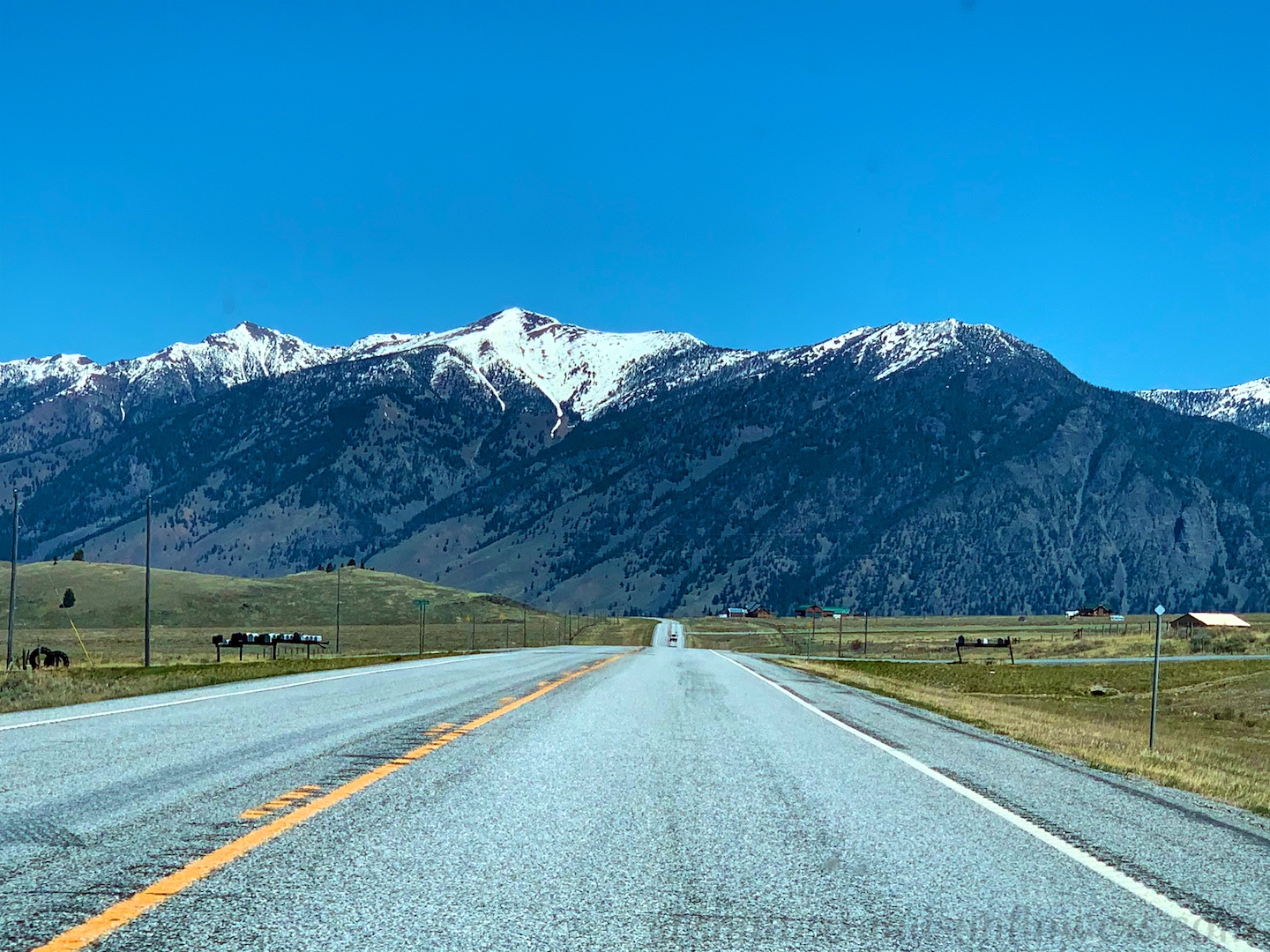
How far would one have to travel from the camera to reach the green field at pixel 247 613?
139m

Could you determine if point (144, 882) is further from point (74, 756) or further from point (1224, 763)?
point (1224, 763)

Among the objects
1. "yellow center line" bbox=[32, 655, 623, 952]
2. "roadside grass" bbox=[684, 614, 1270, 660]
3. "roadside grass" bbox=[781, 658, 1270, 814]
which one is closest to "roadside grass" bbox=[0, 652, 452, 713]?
"yellow center line" bbox=[32, 655, 623, 952]

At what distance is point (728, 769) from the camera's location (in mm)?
10680

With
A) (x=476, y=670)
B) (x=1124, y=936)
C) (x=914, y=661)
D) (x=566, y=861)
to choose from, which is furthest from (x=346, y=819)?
(x=914, y=661)

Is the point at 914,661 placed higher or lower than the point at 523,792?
lower

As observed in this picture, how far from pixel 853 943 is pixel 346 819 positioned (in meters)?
3.67

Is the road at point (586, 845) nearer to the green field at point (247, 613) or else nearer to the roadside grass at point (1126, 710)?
the roadside grass at point (1126, 710)

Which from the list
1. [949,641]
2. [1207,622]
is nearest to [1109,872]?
[949,641]

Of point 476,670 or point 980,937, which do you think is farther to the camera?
point 476,670

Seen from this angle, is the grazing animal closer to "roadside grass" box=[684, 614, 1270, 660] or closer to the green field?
"roadside grass" box=[684, 614, 1270, 660]

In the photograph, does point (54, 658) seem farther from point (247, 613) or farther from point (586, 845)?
point (247, 613)

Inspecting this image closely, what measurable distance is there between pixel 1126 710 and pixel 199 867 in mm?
43811

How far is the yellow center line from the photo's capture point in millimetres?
4727

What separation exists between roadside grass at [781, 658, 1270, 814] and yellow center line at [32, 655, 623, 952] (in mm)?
8089
